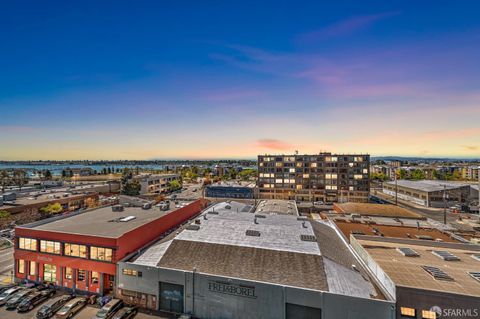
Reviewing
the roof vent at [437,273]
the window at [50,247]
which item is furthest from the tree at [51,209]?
the roof vent at [437,273]

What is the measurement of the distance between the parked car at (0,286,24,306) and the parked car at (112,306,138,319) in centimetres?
1330

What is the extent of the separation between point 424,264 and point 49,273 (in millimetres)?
45512

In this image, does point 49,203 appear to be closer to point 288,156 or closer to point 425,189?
point 288,156

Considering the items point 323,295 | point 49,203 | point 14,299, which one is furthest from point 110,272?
point 49,203

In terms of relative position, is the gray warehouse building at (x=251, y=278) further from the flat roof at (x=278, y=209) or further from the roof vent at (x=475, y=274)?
the flat roof at (x=278, y=209)

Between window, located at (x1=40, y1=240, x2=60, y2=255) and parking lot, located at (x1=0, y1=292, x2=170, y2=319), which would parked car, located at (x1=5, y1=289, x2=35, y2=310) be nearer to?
parking lot, located at (x1=0, y1=292, x2=170, y2=319)

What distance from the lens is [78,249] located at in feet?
96.9

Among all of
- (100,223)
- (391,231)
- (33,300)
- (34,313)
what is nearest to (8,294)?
(33,300)

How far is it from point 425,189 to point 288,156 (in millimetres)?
53249

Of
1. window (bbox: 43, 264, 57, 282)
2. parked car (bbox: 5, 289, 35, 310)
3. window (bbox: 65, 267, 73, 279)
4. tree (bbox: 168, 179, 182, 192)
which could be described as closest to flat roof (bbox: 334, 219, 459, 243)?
window (bbox: 65, 267, 73, 279)

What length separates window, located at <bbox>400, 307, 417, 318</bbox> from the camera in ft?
66.8

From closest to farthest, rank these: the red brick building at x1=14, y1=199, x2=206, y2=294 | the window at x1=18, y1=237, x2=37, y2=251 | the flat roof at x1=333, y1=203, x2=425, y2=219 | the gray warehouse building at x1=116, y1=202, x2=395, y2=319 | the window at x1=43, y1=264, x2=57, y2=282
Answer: the gray warehouse building at x1=116, y1=202, x2=395, y2=319 → the red brick building at x1=14, y1=199, x2=206, y2=294 → the window at x1=43, y1=264, x2=57, y2=282 → the window at x1=18, y1=237, x2=37, y2=251 → the flat roof at x1=333, y1=203, x2=425, y2=219

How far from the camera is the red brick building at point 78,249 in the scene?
2855cm

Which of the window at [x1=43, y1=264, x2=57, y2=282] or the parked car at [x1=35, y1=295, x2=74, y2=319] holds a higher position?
the window at [x1=43, y1=264, x2=57, y2=282]
